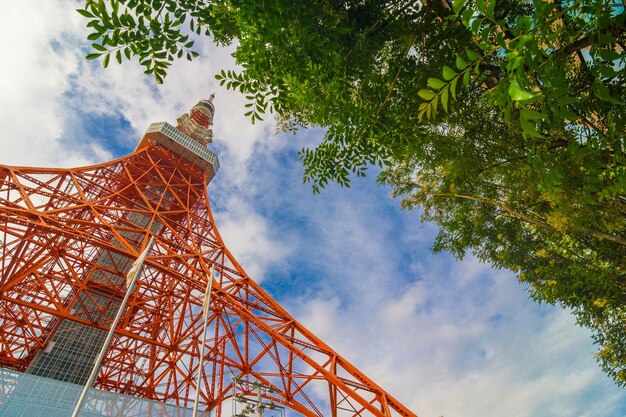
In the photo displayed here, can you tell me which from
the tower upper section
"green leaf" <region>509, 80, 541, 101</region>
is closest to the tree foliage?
"green leaf" <region>509, 80, 541, 101</region>

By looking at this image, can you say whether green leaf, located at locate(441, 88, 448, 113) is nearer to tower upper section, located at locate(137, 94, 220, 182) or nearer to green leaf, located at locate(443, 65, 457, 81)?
green leaf, located at locate(443, 65, 457, 81)

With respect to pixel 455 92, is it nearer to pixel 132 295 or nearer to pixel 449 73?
pixel 449 73

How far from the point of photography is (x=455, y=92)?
7.11 ft

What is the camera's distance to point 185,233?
1728 centimetres

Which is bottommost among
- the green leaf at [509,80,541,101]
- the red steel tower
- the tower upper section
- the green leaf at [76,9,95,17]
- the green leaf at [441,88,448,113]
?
the green leaf at [509,80,541,101]

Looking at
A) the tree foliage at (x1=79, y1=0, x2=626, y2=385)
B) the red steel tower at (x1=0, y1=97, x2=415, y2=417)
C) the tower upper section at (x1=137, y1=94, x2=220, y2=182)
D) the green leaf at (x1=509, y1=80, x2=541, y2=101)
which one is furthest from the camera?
the tower upper section at (x1=137, y1=94, x2=220, y2=182)

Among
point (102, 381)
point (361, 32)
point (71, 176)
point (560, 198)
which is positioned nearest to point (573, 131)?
point (560, 198)

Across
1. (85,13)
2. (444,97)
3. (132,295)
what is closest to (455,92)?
(444,97)

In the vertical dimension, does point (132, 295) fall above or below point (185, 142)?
below

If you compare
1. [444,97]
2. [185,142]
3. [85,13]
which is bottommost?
[444,97]

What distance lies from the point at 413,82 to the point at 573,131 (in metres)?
1.99

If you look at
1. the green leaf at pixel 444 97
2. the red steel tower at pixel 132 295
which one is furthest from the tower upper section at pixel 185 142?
the green leaf at pixel 444 97

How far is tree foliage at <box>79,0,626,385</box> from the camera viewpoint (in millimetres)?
2363

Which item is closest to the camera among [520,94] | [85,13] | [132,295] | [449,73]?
[520,94]
